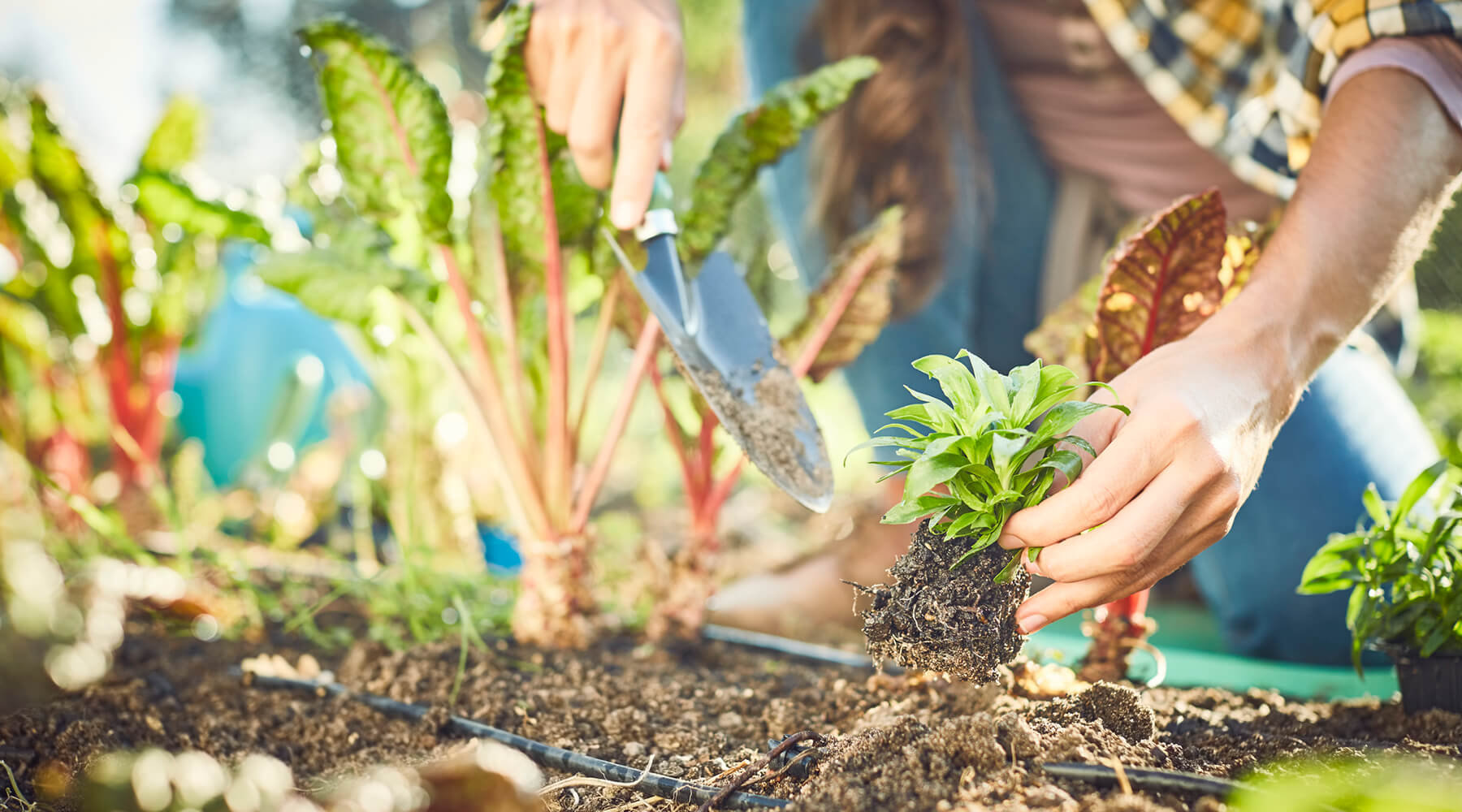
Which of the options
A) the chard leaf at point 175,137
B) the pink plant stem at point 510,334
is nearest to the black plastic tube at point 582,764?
the pink plant stem at point 510,334

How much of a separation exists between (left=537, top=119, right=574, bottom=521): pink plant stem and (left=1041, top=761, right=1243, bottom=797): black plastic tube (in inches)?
34.3

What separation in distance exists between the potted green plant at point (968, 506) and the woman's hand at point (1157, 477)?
3 centimetres

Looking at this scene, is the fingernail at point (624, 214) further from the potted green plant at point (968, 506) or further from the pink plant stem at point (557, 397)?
the potted green plant at point (968, 506)

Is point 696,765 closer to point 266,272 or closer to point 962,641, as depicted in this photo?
point 962,641

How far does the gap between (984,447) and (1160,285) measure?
0.37m

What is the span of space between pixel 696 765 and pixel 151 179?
143cm

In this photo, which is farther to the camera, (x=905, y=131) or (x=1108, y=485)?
(x=905, y=131)

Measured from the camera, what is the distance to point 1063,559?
2.53 feet

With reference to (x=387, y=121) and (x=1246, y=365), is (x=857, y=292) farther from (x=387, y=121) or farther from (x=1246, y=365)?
(x=387, y=121)

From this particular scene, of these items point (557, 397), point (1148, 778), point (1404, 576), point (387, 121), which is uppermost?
point (387, 121)

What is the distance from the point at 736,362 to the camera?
1.12m

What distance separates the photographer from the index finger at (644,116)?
1067mm

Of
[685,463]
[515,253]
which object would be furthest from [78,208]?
[685,463]

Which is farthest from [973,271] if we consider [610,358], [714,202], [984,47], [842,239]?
[610,358]
